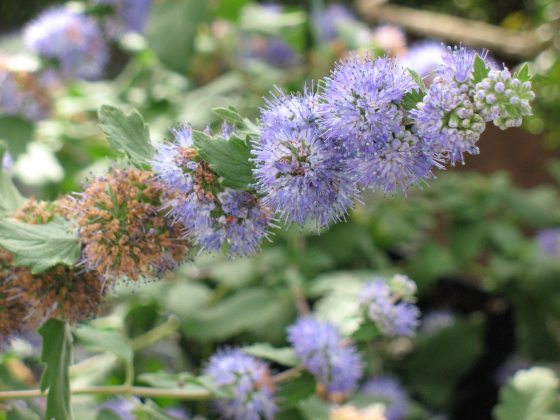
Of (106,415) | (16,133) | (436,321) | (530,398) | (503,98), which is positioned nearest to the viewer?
(503,98)

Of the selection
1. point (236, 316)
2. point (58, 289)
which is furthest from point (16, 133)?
point (58, 289)

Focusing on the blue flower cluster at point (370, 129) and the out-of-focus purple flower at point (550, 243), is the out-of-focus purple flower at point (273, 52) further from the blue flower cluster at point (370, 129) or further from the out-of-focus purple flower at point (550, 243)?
the blue flower cluster at point (370, 129)

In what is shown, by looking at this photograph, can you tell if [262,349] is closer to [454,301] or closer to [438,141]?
→ [438,141]

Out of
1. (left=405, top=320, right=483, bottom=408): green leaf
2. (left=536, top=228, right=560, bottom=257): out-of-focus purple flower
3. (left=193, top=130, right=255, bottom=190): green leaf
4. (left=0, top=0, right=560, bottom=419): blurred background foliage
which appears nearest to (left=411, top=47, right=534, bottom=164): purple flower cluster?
(left=193, top=130, right=255, bottom=190): green leaf

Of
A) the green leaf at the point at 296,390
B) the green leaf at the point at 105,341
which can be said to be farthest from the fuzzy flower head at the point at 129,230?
the green leaf at the point at 296,390

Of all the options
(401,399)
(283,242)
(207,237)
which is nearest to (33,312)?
(207,237)

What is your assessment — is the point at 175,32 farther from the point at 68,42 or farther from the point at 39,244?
the point at 39,244

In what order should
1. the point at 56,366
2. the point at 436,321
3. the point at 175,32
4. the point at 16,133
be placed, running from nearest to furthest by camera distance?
the point at 56,366 → the point at 16,133 → the point at 175,32 → the point at 436,321
